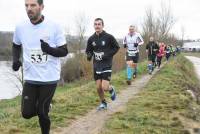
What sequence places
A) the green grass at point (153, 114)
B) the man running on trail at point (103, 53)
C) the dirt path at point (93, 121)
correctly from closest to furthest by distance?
the dirt path at point (93, 121), the green grass at point (153, 114), the man running on trail at point (103, 53)

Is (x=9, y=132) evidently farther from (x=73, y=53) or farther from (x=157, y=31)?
(x=157, y=31)

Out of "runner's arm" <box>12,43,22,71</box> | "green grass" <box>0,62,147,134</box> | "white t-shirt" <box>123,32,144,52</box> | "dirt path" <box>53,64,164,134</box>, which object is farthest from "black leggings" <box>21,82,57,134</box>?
"white t-shirt" <box>123,32,144,52</box>

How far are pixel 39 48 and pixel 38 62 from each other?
20 centimetres

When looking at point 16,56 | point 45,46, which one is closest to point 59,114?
point 16,56

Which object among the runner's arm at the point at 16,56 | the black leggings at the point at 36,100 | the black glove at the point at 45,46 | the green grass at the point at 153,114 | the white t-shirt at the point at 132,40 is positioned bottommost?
the green grass at the point at 153,114

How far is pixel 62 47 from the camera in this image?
6.27 meters

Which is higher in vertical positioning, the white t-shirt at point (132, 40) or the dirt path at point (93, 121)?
the white t-shirt at point (132, 40)

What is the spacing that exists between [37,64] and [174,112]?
507cm

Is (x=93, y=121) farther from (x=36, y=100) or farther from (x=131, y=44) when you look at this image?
(x=131, y=44)

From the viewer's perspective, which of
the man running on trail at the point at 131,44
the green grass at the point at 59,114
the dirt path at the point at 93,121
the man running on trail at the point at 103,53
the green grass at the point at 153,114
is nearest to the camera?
the green grass at the point at 59,114

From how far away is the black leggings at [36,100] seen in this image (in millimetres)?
6293

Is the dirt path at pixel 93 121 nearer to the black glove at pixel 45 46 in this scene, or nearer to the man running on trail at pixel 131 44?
the black glove at pixel 45 46

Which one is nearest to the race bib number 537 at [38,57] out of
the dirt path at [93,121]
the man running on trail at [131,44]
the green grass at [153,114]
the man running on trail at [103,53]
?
the dirt path at [93,121]

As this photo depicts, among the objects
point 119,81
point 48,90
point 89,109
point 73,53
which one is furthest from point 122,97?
point 73,53
